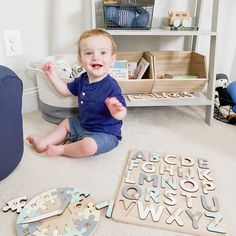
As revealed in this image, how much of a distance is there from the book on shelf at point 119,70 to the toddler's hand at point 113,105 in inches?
10.2

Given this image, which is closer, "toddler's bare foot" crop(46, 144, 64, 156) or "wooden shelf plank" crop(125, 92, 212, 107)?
"toddler's bare foot" crop(46, 144, 64, 156)

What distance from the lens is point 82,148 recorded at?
99cm

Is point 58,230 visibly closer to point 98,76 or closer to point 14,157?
point 14,157

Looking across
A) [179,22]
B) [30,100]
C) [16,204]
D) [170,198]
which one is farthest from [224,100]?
[16,204]

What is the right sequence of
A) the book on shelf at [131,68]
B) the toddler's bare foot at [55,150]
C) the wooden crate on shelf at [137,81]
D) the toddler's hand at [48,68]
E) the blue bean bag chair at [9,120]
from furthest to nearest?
the book on shelf at [131,68]
the wooden crate on shelf at [137,81]
the toddler's hand at [48,68]
the toddler's bare foot at [55,150]
the blue bean bag chair at [9,120]

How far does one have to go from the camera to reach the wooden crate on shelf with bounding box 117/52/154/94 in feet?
4.03

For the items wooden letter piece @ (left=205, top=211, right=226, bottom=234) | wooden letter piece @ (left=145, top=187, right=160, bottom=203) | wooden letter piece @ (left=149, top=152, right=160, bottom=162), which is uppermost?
wooden letter piece @ (left=149, top=152, right=160, bottom=162)

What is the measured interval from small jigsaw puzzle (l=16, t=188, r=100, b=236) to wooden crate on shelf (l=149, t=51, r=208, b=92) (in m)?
0.68

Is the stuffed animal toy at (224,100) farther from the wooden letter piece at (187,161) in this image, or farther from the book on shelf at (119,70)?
the book on shelf at (119,70)

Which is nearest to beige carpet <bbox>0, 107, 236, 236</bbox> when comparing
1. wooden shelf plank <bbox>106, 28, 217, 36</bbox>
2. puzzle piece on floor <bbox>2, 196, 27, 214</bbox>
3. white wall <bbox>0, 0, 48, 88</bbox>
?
puzzle piece on floor <bbox>2, 196, 27, 214</bbox>

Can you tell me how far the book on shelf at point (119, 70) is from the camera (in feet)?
4.10

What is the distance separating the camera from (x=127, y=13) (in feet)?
3.84

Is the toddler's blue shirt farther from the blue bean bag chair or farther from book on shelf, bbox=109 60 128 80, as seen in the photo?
the blue bean bag chair

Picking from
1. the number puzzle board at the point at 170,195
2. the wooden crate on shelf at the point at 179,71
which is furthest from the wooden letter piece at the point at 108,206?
the wooden crate on shelf at the point at 179,71
